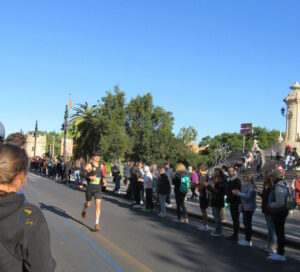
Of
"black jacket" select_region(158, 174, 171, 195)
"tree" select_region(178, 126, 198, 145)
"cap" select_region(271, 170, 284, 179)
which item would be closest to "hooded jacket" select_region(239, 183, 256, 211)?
"cap" select_region(271, 170, 284, 179)

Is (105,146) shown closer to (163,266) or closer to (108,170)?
(108,170)

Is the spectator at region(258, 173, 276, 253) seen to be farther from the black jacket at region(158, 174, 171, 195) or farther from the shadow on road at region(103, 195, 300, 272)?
the black jacket at region(158, 174, 171, 195)

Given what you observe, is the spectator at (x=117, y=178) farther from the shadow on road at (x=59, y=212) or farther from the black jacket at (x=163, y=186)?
the black jacket at (x=163, y=186)

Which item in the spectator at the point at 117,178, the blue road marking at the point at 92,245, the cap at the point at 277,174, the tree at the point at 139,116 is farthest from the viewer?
the tree at the point at 139,116

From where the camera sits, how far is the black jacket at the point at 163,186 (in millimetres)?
13961

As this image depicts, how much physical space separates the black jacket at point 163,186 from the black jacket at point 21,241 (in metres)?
12.1

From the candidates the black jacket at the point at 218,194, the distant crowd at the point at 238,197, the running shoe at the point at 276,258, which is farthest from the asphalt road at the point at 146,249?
the black jacket at the point at 218,194

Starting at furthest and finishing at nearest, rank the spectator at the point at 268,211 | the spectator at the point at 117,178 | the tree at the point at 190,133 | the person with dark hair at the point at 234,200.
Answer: the tree at the point at 190,133 → the spectator at the point at 117,178 → the person with dark hair at the point at 234,200 → the spectator at the point at 268,211

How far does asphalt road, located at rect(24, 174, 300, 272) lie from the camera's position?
6969 mm

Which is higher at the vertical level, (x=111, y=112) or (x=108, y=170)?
(x=111, y=112)

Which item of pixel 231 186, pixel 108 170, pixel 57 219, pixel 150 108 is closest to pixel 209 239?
pixel 231 186

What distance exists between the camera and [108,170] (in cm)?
4503

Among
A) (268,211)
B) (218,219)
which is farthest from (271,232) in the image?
(218,219)

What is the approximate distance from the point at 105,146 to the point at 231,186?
35778 mm
